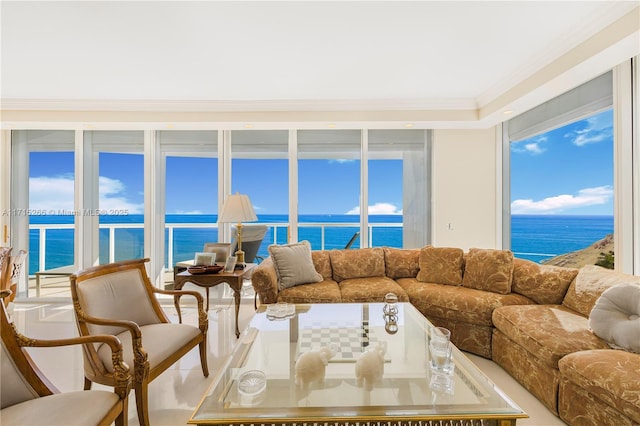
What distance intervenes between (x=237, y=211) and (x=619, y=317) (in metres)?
3.24

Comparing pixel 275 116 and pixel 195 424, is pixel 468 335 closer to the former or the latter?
pixel 195 424

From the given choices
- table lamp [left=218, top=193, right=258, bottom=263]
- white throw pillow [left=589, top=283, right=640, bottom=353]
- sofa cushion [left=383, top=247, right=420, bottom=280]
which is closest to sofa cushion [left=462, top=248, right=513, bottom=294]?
sofa cushion [left=383, top=247, right=420, bottom=280]

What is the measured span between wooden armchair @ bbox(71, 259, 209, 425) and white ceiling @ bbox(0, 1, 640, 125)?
1789mm

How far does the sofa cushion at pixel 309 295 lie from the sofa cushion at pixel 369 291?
9 centimetres

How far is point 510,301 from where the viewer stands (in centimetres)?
270

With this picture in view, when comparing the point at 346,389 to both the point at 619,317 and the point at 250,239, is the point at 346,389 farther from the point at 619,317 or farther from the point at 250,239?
the point at 250,239

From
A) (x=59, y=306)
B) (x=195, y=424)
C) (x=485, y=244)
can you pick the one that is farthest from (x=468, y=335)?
(x=59, y=306)

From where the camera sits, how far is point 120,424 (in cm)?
142

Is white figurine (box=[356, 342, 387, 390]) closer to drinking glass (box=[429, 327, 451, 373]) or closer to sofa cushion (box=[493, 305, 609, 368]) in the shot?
drinking glass (box=[429, 327, 451, 373])

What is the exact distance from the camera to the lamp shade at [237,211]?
345cm

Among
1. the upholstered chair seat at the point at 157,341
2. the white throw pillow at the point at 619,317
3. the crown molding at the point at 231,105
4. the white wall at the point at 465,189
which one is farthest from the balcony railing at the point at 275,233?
the white throw pillow at the point at 619,317

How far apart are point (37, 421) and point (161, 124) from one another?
3.46 meters

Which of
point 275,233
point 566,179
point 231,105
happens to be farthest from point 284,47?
point 566,179

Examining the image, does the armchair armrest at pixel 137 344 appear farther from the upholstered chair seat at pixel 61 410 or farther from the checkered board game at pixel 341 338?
the checkered board game at pixel 341 338
